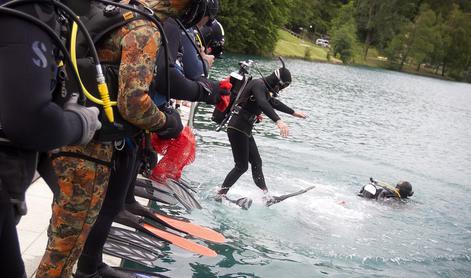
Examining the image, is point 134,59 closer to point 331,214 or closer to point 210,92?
point 210,92

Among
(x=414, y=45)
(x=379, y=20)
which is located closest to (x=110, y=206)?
(x=414, y=45)

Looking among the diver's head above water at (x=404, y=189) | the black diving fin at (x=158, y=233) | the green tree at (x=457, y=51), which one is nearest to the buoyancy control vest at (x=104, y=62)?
the black diving fin at (x=158, y=233)

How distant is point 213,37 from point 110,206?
151 inches

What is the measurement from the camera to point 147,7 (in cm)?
279

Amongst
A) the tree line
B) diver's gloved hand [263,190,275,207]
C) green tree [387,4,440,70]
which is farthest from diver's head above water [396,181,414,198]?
green tree [387,4,440,70]

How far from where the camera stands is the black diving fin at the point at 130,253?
13.9 ft

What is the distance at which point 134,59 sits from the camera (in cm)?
259

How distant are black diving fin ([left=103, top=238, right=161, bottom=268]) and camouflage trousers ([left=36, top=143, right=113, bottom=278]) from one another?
1471 millimetres

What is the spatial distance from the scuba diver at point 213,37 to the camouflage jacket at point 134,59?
3734mm

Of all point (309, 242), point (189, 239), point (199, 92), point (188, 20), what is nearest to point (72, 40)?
point (188, 20)

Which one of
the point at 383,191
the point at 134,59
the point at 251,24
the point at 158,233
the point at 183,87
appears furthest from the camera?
the point at 251,24

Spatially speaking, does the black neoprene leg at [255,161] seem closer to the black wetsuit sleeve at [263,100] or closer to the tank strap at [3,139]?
the black wetsuit sleeve at [263,100]

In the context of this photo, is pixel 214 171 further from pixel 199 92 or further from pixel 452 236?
pixel 199 92

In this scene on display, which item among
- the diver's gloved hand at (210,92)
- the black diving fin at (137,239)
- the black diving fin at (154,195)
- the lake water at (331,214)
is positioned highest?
the diver's gloved hand at (210,92)
